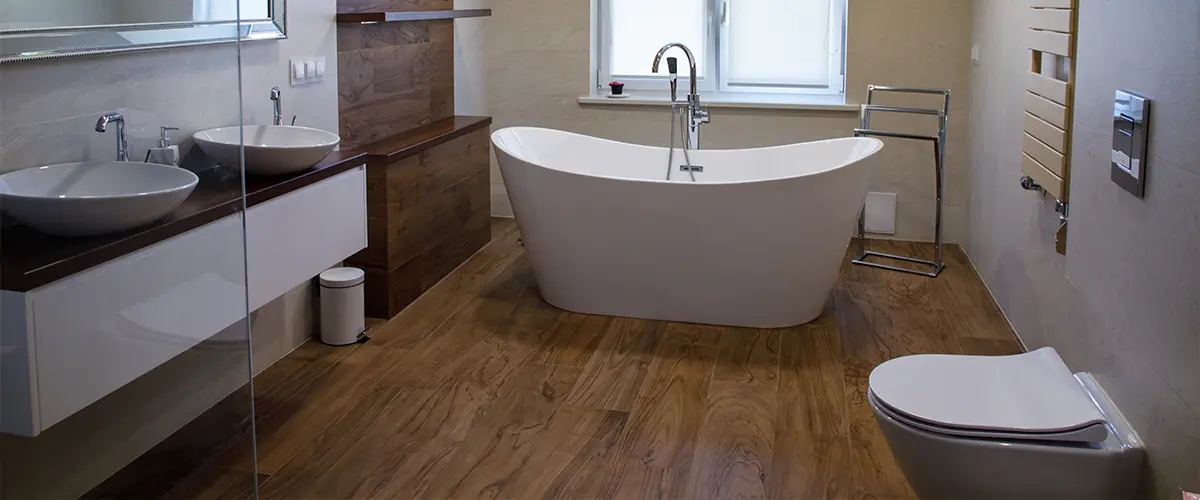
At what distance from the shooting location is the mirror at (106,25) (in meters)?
1.15

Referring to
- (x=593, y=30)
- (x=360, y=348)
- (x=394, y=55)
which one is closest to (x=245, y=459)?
(x=360, y=348)

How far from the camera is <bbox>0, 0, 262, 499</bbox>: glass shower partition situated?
3.80 feet

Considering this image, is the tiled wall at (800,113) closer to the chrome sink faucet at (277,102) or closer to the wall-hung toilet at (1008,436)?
the chrome sink faucet at (277,102)

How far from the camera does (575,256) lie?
3.97m

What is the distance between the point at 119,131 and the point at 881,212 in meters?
4.53

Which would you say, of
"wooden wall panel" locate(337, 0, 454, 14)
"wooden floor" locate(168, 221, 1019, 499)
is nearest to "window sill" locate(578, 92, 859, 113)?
"wooden wall panel" locate(337, 0, 454, 14)

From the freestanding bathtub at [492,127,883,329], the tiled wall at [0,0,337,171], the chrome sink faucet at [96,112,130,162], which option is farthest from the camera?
the freestanding bathtub at [492,127,883,329]

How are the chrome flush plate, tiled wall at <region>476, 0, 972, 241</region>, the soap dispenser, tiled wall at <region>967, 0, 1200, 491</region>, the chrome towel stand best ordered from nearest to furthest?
the soap dispenser
tiled wall at <region>967, 0, 1200, 491</region>
the chrome flush plate
the chrome towel stand
tiled wall at <region>476, 0, 972, 241</region>

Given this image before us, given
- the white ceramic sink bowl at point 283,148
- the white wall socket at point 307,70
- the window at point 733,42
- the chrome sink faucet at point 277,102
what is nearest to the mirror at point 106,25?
the white ceramic sink bowl at point 283,148

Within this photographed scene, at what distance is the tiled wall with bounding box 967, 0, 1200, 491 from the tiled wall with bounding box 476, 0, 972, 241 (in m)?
1.92

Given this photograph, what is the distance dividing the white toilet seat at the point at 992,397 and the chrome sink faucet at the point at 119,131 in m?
1.52

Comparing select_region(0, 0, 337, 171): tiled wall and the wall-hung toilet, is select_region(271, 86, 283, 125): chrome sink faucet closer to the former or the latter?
select_region(0, 0, 337, 171): tiled wall

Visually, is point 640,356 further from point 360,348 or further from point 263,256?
point 263,256

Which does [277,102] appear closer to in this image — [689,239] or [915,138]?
[689,239]
